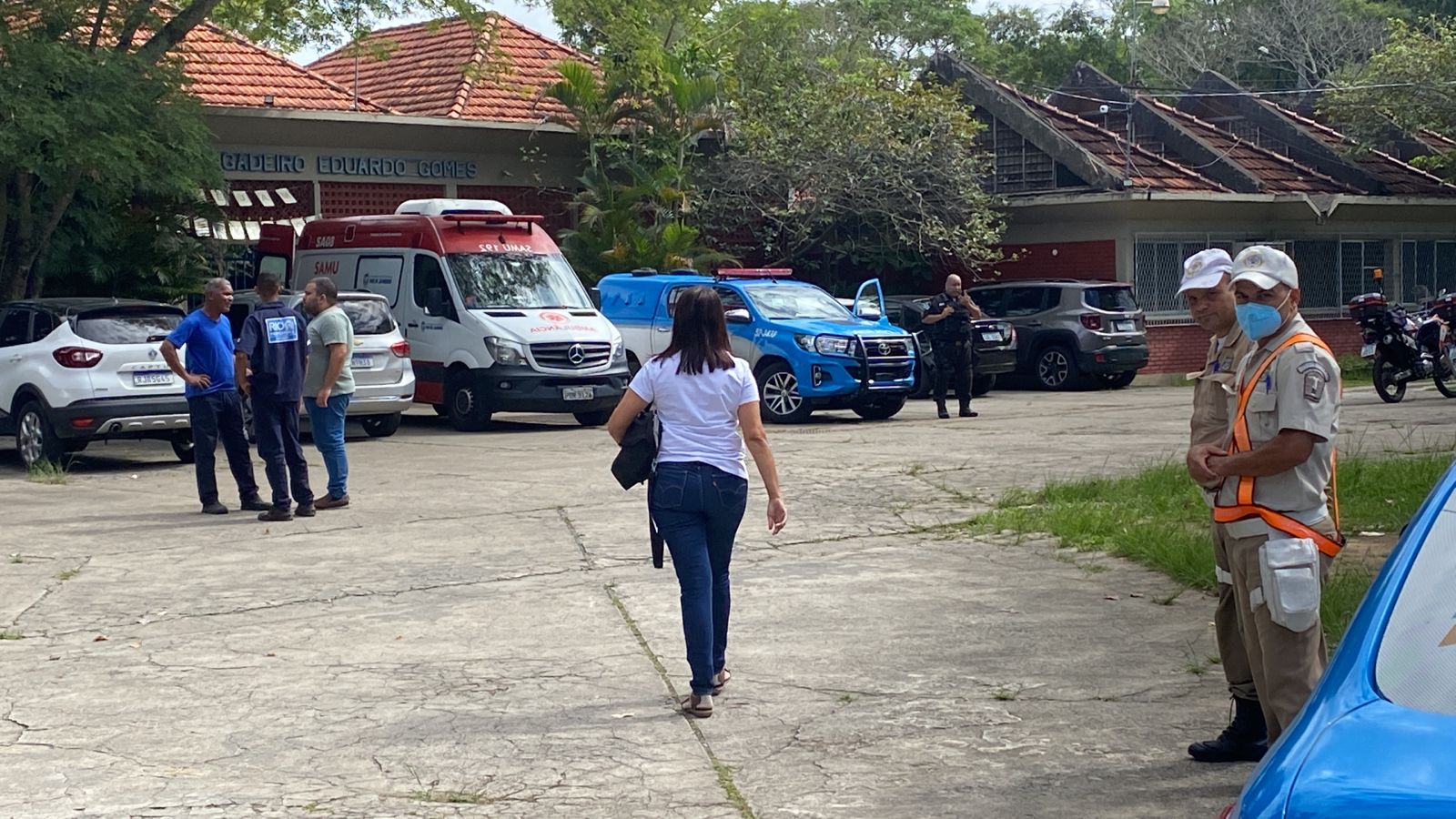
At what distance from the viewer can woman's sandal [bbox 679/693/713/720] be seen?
22.2ft

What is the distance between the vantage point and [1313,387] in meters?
5.12

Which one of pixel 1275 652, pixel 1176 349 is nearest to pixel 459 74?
pixel 1176 349

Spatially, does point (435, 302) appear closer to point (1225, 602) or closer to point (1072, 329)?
point (1072, 329)

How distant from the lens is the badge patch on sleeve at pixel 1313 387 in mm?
5113

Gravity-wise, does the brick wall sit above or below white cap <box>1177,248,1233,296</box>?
below

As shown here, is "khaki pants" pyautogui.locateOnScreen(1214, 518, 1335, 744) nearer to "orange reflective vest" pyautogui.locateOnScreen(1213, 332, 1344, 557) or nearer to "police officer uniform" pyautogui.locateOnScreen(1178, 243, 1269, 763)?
"orange reflective vest" pyautogui.locateOnScreen(1213, 332, 1344, 557)

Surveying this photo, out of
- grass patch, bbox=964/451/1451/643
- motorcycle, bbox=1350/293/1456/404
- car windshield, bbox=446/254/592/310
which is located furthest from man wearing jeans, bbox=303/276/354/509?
motorcycle, bbox=1350/293/1456/404

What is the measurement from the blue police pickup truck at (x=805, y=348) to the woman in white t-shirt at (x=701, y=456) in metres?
12.8

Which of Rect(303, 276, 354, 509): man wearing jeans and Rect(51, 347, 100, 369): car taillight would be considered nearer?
Rect(303, 276, 354, 509): man wearing jeans

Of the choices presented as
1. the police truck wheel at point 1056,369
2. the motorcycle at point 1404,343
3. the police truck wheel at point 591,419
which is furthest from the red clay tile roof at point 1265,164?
the police truck wheel at point 591,419

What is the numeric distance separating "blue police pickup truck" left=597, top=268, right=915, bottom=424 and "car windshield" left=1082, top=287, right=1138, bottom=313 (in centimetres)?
565

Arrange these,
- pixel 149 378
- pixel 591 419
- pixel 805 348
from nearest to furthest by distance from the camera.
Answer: pixel 149 378 < pixel 805 348 < pixel 591 419

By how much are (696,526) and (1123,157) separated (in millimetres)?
24879

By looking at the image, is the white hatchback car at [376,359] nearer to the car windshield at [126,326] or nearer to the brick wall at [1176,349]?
the car windshield at [126,326]
